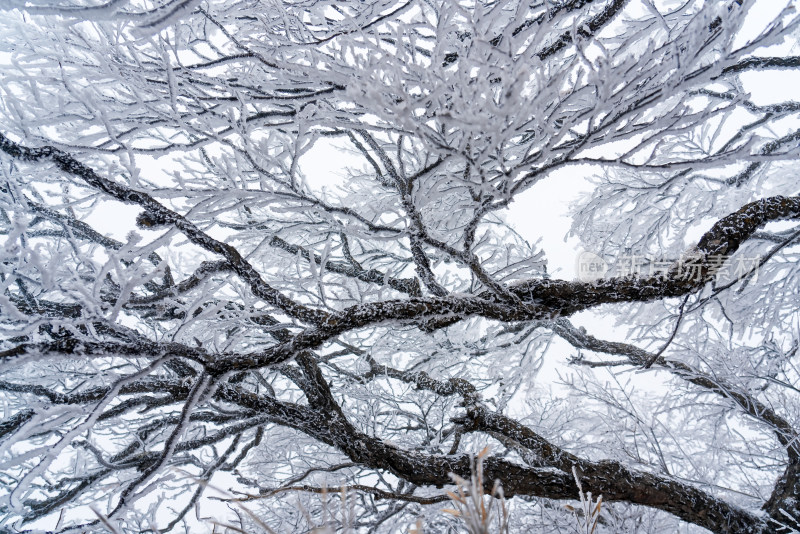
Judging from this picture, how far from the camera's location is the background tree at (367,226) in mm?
1483

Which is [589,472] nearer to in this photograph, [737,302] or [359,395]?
[359,395]

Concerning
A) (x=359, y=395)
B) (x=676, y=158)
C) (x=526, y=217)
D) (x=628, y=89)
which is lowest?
(x=628, y=89)

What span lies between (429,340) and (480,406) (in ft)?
4.39

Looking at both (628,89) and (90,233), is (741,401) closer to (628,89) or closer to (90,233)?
(628,89)

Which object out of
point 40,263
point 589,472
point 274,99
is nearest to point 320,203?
point 274,99

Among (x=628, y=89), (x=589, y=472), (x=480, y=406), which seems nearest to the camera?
(x=628, y=89)

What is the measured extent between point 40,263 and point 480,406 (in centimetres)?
248

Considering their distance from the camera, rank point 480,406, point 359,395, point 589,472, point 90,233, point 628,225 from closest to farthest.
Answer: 1. point 589,472
2. point 480,406
3. point 90,233
4. point 359,395
5. point 628,225

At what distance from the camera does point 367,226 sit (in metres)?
2.47

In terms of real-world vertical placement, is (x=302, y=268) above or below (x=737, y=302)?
above

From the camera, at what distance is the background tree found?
58.4 inches

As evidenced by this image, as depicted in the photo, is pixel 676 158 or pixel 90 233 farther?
pixel 676 158

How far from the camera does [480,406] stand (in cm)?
294

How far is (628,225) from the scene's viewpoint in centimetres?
471
